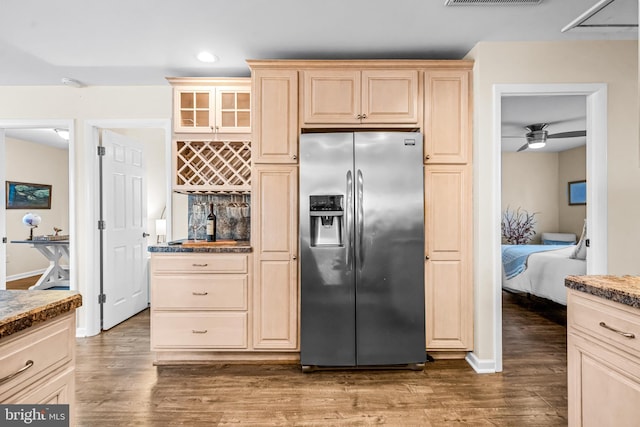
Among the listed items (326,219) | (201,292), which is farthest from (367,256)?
(201,292)

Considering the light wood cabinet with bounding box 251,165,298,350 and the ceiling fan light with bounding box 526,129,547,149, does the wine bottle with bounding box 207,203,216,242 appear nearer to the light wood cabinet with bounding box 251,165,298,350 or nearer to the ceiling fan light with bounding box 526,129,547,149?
the light wood cabinet with bounding box 251,165,298,350

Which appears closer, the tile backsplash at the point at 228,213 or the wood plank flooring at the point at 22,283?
the tile backsplash at the point at 228,213

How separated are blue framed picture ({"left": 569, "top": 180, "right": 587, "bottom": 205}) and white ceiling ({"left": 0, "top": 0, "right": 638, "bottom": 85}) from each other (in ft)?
15.6

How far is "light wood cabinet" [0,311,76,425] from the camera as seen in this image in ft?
3.08

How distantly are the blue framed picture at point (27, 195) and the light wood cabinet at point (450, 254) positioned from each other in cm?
702

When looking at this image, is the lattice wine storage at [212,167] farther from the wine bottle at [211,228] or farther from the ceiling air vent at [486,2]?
the ceiling air vent at [486,2]

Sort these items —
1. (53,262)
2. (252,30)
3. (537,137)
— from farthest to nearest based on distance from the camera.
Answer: (53,262), (537,137), (252,30)

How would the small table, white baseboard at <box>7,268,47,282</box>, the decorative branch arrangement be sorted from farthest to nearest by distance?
the decorative branch arrangement
white baseboard at <box>7,268,47,282</box>
the small table

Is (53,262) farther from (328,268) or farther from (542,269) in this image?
(542,269)

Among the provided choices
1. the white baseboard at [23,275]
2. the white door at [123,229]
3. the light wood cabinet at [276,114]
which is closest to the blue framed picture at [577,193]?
the light wood cabinet at [276,114]

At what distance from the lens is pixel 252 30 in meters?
2.35

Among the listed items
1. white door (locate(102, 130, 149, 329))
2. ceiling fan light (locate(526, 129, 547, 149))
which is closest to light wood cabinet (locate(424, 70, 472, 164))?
ceiling fan light (locate(526, 129, 547, 149))

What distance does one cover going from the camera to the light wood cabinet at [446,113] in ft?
8.52

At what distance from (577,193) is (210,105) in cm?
689
